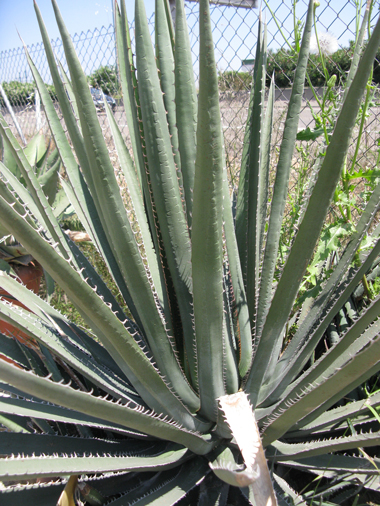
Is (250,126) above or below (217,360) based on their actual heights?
above

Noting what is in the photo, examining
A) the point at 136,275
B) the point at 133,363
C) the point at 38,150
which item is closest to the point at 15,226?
the point at 136,275

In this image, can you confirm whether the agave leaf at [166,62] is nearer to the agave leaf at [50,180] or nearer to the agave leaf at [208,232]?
the agave leaf at [208,232]

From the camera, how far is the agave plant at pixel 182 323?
67cm

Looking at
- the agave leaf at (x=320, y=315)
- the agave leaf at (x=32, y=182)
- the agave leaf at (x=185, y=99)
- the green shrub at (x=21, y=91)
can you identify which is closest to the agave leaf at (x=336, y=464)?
the agave leaf at (x=320, y=315)

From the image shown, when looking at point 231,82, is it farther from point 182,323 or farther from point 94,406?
point 94,406

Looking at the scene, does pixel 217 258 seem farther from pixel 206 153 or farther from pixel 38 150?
pixel 38 150

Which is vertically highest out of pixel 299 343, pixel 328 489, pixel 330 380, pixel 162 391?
pixel 330 380

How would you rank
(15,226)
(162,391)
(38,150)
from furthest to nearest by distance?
1. (38,150)
2. (162,391)
3. (15,226)

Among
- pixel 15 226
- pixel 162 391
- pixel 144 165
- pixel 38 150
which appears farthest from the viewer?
pixel 38 150

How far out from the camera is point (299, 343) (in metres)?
1.13

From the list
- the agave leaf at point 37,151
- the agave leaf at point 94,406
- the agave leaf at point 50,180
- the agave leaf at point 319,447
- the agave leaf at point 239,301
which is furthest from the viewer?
the agave leaf at point 37,151

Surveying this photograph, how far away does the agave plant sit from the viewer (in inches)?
26.5

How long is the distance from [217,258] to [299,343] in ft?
1.79

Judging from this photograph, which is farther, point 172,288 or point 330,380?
point 172,288
